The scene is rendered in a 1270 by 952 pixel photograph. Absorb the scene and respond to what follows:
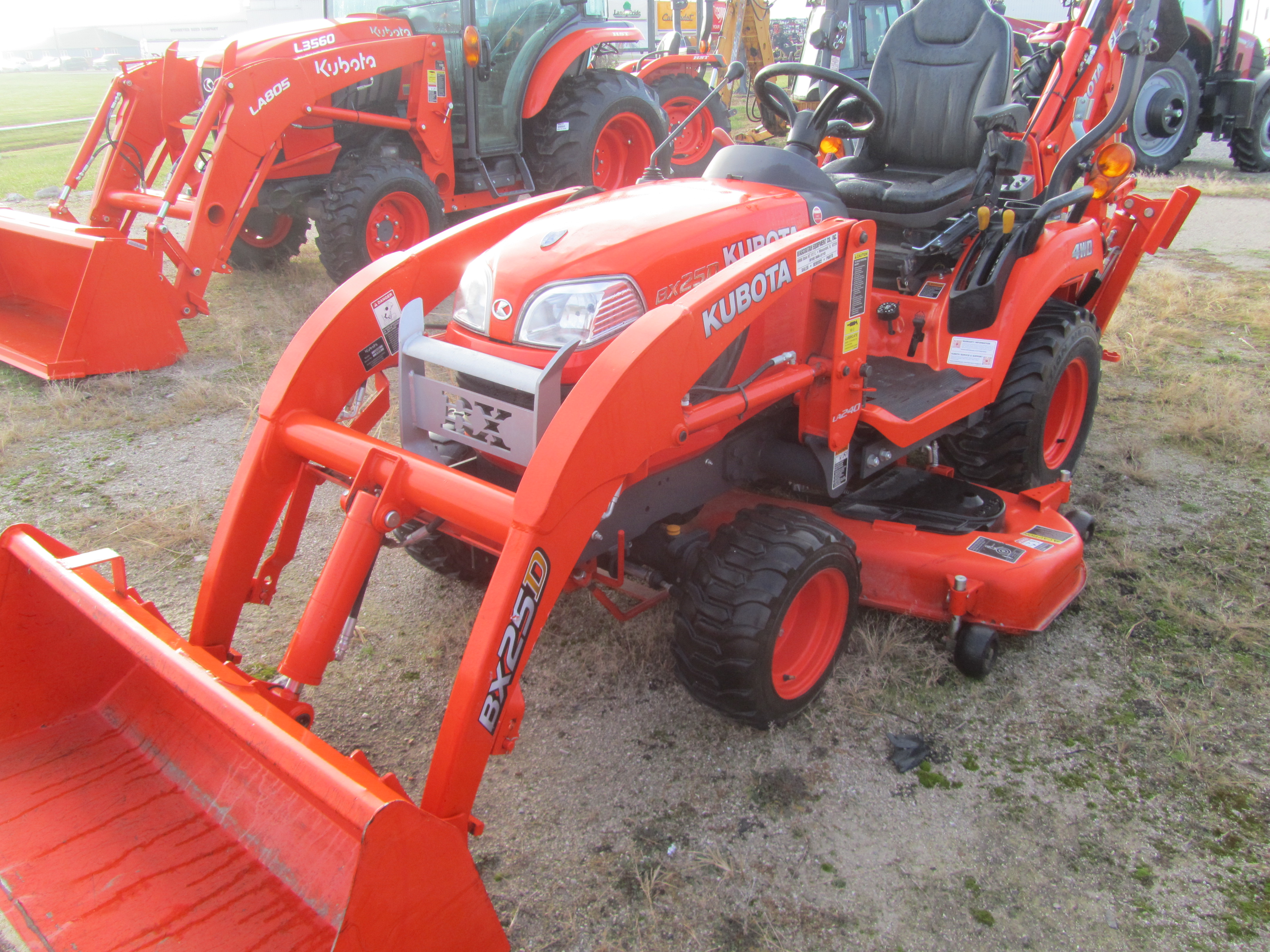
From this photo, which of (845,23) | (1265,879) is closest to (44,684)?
(1265,879)

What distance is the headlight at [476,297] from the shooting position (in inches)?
98.0

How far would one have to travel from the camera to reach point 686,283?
2.54 m

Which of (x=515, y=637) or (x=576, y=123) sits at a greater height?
(x=576, y=123)

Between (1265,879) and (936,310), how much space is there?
2.09 meters

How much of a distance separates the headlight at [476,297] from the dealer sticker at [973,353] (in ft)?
5.89

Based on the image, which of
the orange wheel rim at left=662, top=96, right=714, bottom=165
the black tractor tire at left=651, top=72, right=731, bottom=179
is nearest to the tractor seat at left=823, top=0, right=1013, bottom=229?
the black tractor tire at left=651, top=72, right=731, bottom=179

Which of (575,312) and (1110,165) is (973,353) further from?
(575,312)

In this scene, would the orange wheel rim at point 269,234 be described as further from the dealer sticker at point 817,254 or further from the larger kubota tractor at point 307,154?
the dealer sticker at point 817,254

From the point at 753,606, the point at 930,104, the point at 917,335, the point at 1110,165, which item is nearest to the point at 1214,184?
the point at 1110,165

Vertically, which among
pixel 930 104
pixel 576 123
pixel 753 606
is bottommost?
pixel 753 606

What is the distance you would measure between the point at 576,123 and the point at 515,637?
19.7ft

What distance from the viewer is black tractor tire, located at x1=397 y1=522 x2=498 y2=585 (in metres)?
2.97

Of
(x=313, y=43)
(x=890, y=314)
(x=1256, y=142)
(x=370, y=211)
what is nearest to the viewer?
(x=890, y=314)

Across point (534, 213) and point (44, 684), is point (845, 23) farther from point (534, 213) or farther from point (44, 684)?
point (44, 684)
